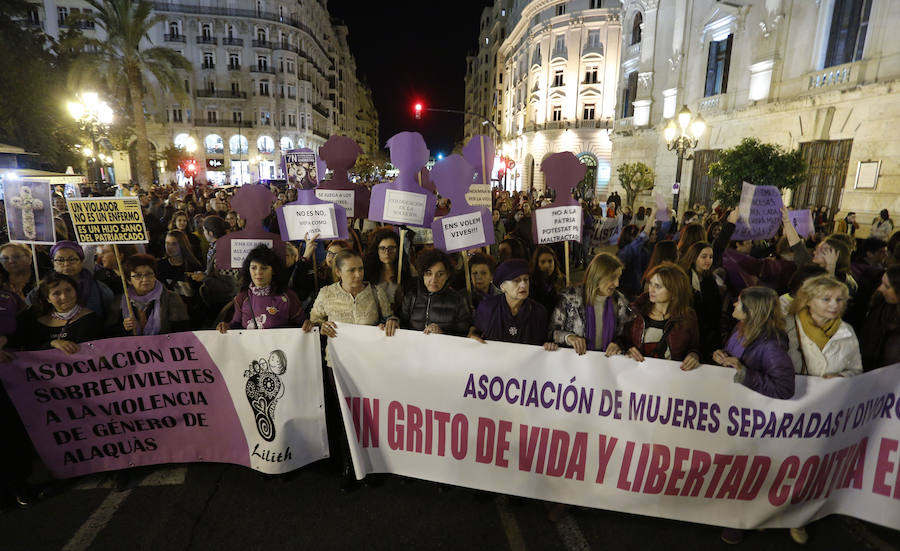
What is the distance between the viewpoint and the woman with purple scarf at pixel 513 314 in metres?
3.53

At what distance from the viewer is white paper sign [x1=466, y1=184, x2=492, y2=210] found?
487 cm

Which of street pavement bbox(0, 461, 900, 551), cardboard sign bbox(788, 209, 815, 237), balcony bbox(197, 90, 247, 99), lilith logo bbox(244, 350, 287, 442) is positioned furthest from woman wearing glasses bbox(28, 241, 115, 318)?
balcony bbox(197, 90, 247, 99)

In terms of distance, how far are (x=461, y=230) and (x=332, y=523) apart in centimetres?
264

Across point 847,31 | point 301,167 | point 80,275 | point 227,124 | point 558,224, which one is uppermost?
point 227,124

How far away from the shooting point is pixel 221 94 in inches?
2265

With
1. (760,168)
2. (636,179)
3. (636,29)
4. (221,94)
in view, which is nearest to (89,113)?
(760,168)

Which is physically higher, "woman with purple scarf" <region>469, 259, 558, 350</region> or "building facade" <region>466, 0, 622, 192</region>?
"building facade" <region>466, 0, 622, 192</region>

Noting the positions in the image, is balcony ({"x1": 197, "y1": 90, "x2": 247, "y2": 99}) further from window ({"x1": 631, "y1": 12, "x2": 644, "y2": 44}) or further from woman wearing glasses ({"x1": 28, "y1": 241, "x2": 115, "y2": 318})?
woman wearing glasses ({"x1": 28, "y1": 241, "x2": 115, "y2": 318})

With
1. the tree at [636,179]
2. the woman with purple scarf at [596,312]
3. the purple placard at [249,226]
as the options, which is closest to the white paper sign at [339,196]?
the purple placard at [249,226]

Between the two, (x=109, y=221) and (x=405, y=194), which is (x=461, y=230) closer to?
(x=405, y=194)

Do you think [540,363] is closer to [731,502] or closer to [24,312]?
[731,502]

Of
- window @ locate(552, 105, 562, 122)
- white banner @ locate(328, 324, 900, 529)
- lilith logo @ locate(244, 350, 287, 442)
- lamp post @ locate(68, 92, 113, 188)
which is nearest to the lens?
white banner @ locate(328, 324, 900, 529)

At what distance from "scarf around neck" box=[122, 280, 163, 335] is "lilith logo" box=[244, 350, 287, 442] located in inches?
41.7

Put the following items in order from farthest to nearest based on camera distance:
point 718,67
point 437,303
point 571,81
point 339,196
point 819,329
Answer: point 571,81, point 718,67, point 339,196, point 437,303, point 819,329
